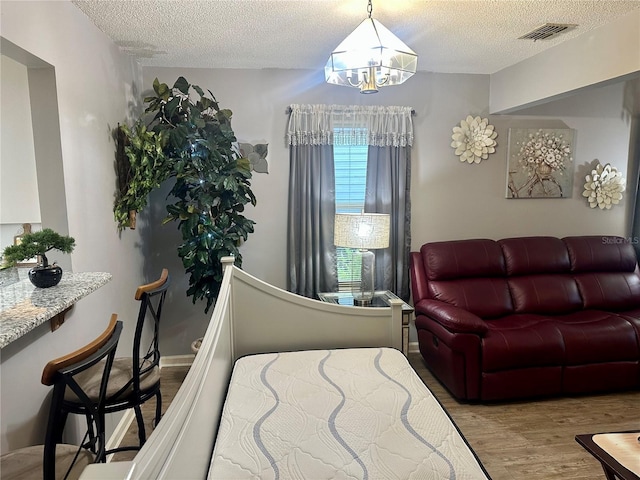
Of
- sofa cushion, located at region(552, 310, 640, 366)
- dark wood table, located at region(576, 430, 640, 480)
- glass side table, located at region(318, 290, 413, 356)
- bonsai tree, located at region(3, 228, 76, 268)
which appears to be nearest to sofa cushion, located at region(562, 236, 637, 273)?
sofa cushion, located at region(552, 310, 640, 366)

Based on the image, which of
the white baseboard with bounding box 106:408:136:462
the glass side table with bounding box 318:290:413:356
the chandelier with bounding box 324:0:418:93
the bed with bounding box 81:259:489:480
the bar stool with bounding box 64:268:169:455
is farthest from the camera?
the glass side table with bounding box 318:290:413:356

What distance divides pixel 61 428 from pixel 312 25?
2.42 m

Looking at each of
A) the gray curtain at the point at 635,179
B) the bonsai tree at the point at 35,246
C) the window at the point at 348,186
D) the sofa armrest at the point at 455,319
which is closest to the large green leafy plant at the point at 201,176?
the window at the point at 348,186

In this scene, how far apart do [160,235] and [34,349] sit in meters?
1.90

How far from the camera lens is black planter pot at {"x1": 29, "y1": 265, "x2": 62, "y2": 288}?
172 centimetres

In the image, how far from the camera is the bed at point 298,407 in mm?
1155

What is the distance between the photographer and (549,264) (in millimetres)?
3652

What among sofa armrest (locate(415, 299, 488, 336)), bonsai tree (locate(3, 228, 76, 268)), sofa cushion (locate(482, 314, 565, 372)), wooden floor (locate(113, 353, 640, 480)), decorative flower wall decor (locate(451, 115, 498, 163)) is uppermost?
decorative flower wall decor (locate(451, 115, 498, 163))

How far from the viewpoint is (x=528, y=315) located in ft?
11.3

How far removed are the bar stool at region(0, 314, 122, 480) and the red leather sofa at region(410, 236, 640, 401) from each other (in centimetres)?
228

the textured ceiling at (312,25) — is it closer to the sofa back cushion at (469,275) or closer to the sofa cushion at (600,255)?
the sofa back cushion at (469,275)

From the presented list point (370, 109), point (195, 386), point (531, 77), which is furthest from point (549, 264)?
point (195, 386)

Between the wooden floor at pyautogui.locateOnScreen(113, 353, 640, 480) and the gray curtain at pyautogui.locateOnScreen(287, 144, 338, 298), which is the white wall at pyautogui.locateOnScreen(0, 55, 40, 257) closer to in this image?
the wooden floor at pyautogui.locateOnScreen(113, 353, 640, 480)

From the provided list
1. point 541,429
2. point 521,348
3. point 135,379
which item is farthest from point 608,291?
point 135,379
